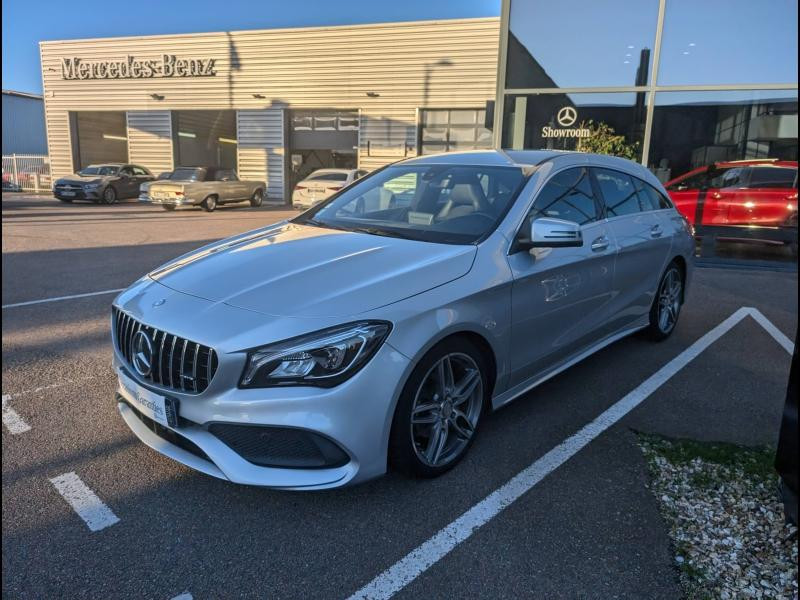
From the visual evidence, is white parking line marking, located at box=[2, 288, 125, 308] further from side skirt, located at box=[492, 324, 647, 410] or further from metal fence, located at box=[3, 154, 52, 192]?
metal fence, located at box=[3, 154, 52, 192]

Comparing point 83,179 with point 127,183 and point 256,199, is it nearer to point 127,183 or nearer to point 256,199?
point 127,183

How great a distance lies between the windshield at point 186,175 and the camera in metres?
20.2

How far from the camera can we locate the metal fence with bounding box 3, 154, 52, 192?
1195 inches

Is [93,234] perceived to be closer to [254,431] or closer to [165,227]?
[165,227]

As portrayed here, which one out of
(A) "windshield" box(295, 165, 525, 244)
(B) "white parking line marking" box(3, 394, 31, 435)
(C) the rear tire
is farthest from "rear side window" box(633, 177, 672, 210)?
(B) "white parking line marking" box(3, 394, 31, 435)

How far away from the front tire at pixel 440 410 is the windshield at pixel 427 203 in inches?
28.1

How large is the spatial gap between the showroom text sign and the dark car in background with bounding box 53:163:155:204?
6.26 meters

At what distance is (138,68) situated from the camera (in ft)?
90.7

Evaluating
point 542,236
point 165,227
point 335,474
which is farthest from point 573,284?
point 165,227

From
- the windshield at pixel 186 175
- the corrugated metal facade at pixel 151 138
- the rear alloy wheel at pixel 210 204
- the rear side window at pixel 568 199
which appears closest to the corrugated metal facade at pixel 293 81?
the corrugated metal facade at pixel 151 138

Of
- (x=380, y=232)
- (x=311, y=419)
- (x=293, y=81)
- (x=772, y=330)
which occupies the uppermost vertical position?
(x=293, y=81)

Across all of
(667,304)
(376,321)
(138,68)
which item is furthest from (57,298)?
(138,68)

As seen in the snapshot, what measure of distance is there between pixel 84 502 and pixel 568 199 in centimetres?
A: 335

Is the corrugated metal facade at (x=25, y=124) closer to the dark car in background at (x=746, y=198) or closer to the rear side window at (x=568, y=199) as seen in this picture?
the dark car in background at (x=746, y=198)
